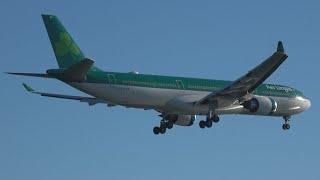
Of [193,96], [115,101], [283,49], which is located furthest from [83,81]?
[283,49]

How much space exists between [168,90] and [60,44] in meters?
10.1

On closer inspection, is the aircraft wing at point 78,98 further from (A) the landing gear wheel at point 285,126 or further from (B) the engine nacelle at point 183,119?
(A) the landing gear wheel at point 285,126

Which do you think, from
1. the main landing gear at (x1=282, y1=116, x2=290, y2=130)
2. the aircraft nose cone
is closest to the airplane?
the main landing gear at (x1=282, y1=116, x2=290, y2=130)

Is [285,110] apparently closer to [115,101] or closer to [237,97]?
Result: [237,97]

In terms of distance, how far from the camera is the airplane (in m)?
64.1

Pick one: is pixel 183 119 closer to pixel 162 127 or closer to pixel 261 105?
pixel 162 127

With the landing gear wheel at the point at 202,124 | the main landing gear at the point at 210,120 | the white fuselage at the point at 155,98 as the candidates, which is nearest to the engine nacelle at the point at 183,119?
the white fuselage at the point at 155,98

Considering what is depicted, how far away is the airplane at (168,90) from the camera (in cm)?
6406

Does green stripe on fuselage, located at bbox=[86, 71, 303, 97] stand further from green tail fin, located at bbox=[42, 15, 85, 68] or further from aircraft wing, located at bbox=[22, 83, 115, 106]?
aircraft wing, located at bbox=[22, 83, 115, 106]

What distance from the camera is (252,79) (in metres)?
67.2

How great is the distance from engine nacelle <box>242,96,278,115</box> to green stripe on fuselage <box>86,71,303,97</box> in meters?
2.47

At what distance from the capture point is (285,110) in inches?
2963

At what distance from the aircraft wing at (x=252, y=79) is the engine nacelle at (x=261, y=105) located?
4.51 feet

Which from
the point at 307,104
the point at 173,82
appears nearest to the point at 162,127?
the point at 173,82
